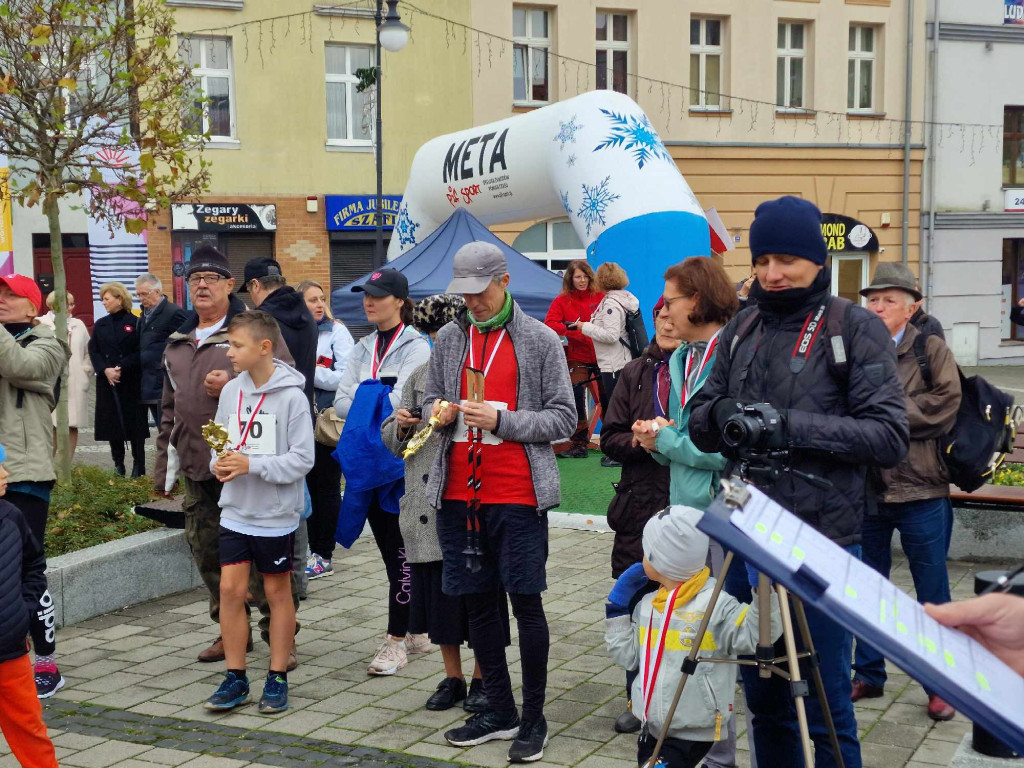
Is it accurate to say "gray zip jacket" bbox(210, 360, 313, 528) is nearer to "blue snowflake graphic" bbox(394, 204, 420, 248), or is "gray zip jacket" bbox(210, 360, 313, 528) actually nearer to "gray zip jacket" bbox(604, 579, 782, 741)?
"gray zip jacket" bbox(604, 579, 782, 741)

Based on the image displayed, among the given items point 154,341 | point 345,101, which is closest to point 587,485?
point 154,341

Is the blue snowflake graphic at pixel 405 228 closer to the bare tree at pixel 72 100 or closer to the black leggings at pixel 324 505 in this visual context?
the bare tree at pixel 72 100

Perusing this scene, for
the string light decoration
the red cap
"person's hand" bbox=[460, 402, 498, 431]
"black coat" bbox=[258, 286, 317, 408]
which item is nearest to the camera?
"person's hand" bbox=[460, 402, 498, 431]

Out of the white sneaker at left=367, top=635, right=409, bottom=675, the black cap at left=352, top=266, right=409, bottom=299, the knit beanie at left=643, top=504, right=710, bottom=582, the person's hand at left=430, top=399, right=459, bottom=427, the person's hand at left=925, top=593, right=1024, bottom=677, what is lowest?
the white sneaker at left=367, top=635, right=409, bottom=675

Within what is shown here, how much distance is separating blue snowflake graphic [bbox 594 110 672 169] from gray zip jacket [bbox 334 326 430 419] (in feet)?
24.1

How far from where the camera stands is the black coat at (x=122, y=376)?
37.4ft

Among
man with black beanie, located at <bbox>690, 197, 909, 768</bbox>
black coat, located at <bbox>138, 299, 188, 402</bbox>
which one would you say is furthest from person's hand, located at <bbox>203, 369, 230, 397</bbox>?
black coat, located at <bbox>138, 299, 188, 402</bbox>

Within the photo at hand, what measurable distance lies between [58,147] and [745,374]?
6.60m

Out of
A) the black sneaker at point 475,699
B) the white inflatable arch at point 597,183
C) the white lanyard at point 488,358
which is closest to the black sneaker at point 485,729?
the black sneaker at point 475,699

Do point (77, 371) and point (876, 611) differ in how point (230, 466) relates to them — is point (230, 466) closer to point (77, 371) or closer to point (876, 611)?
point (876, 611)

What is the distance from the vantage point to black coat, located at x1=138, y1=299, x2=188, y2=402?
11031 millimetres

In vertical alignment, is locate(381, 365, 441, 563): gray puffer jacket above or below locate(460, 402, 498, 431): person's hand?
below

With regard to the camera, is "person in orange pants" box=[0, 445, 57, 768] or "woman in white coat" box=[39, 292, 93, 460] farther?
"woman in white coat" box=[39, 292, 93, 460]

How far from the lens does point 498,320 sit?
4.84 metres
